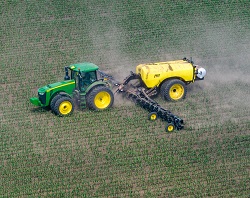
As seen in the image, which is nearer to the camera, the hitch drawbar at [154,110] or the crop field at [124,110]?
the crop field at [124,110]

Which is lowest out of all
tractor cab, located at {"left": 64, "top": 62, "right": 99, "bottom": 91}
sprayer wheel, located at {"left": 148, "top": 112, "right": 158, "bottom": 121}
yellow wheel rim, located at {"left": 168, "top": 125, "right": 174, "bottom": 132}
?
yellow wheel rim, located at {"left": 168, "top": 125, "right": 174, "bottom": 132}

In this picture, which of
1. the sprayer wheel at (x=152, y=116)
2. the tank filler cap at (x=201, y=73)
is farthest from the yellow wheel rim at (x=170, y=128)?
the tank filler cap at (x=201, y=73)

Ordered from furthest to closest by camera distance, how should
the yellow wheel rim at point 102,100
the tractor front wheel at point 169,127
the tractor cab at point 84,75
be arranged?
the yellow wheel rim at point 102,100 → the tractor cab at point 84,75 → the tractor front wheel at point 169,127

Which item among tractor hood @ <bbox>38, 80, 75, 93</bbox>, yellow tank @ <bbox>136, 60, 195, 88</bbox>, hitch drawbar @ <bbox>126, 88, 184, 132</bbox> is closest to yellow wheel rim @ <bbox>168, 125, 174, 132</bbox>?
hitch drawbar @ <bbox>126, 88, 184, 132</bbox>

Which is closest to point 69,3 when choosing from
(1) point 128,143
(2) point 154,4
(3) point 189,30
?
(2) point 154,4

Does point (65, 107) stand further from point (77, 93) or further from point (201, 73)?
point (201, 73)

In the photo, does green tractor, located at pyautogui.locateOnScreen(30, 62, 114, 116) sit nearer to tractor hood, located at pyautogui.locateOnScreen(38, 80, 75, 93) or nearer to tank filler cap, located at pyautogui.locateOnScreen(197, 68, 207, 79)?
tractor hood, located at pyautogui.locateOnScreen(38, 80, 75, 93)

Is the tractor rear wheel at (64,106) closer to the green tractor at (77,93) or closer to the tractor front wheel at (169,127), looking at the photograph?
the green tractor at (77,93)

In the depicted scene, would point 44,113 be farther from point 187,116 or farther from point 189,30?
point 189,30
